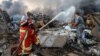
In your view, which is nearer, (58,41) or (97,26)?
(58,41)

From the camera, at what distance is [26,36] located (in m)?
6.70

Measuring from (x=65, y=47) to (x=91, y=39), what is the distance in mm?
1444

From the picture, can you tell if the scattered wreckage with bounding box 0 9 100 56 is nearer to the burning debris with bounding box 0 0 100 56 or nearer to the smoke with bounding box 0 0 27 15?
the burning debris with bounding box 0 0 100 56

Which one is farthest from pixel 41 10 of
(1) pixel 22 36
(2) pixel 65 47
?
(1) pixel 22 36

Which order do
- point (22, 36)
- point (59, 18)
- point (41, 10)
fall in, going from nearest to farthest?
1. point (22, 36)
2. point (59, 18)
3. point (41, 10)

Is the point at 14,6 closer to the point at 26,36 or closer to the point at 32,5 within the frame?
the point at 32,5

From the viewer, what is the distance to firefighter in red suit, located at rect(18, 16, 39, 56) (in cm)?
657

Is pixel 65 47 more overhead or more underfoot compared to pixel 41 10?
more underfoot

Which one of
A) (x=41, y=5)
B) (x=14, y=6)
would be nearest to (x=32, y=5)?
(x=41, y=5)

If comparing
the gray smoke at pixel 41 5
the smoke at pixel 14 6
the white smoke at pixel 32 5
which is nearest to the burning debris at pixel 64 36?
the gray smoke at pixel 41 5

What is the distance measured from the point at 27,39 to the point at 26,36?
97 mm

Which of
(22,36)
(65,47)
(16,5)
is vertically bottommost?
(65,47)

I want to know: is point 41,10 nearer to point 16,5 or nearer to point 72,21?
point 16,5

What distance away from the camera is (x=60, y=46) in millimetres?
8211
